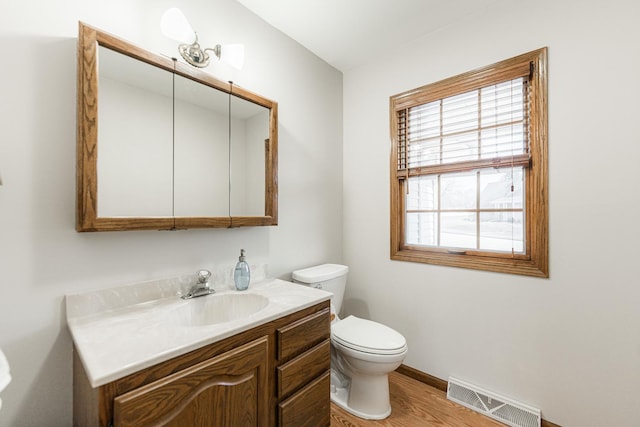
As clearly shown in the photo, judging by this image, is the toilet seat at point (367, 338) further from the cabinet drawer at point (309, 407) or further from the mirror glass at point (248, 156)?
the mirror glass at point (248, 156)

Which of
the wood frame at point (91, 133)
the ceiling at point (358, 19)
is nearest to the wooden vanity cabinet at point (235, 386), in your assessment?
the wood frame at point (91, 133)

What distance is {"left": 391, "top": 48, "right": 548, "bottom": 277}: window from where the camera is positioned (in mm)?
1551

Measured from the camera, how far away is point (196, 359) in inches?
34.9

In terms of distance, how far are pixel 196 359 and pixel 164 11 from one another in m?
1.53

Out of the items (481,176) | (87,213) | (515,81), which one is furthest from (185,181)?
(515,81)

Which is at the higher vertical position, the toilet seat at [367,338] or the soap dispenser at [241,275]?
the soap dispenser at [241,275]

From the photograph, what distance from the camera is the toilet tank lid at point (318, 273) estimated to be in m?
1.79

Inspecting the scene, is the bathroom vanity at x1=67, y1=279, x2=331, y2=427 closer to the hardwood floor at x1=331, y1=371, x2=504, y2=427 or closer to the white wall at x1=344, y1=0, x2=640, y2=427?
the hardwood floor at x1=331, y1=371, x2=504, y2=427

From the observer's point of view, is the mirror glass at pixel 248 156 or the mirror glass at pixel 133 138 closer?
the mirror glass at pixel 133 138

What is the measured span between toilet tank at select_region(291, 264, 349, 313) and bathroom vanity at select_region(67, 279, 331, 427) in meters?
0.34

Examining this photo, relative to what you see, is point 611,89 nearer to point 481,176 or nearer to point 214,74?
point 481,176

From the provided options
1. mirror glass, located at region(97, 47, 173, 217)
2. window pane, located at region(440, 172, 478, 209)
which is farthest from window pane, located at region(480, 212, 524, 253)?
mirror glass, located at region(97, 47, 173, 217)

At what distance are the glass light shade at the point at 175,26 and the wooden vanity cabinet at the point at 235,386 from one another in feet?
4.33

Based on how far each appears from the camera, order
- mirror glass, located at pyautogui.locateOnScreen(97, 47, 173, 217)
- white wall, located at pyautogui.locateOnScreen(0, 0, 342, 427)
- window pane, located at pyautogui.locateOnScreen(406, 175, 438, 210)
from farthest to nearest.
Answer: window pane, located at pyautogui.locateOnScreen(406, 175, 438, 210), mirror glass, located at pyautogui.locateOnScreen(97, 47, 173, 217), white wall, located at pyautogui.locateOnScreen(0, 0, 342, 427)
